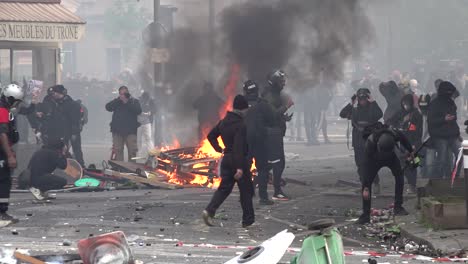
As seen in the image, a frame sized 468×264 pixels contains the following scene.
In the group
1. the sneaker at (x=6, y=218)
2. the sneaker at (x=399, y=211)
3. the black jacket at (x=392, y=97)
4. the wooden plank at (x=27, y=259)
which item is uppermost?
the black jacket at (x=392, y=97)

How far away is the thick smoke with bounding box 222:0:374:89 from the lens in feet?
73.7

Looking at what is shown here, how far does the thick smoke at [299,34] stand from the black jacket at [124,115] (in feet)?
7.40

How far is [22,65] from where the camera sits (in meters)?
26.0

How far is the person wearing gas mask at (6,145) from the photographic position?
13969mm

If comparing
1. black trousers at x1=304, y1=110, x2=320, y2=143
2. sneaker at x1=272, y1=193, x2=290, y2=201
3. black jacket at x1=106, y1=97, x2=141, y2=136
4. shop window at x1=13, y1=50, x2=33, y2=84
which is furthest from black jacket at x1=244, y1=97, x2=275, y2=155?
black trousers at x1=304, y1=110, x2=320, y2=143

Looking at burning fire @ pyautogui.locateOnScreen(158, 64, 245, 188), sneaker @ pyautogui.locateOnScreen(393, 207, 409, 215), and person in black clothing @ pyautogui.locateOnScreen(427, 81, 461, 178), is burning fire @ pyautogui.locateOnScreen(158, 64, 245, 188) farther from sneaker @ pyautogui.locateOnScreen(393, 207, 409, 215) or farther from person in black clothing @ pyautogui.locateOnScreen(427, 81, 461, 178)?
sneaker @ pyautogui.locateOnScreen(393, 207, 409, 215)

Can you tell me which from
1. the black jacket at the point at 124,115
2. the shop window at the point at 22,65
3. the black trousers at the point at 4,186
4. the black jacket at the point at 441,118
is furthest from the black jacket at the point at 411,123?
the shop window at the point at 22,65

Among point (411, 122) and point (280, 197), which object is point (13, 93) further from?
point (411, 122)

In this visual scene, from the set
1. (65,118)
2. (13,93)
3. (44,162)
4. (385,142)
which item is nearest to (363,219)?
(385,142)

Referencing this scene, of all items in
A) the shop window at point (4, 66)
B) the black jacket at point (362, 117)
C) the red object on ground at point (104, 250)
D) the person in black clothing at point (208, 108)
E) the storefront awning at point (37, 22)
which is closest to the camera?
the red object on ground at point (104, 250)

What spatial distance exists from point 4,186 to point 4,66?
1116 centimetres

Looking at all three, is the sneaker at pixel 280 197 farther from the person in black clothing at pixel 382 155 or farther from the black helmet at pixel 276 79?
the person in black clothing at pixel 382 155

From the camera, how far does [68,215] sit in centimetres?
1471

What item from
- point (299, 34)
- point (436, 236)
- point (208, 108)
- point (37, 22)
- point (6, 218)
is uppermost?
point (37, 22)
